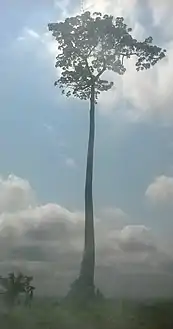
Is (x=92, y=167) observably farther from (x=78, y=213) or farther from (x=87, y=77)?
(x=87, y=77)

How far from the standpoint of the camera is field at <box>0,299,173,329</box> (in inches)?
103

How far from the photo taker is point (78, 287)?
2.71 metres

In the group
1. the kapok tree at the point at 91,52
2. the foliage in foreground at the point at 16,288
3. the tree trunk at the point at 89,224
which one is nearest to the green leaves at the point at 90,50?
the kapok tree at the point at 91,52

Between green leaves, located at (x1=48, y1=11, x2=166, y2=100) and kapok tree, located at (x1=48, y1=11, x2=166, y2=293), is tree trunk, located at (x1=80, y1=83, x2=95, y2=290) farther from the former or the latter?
green leaves, located at (x1=48, y1=11, x2=166, y2=100)

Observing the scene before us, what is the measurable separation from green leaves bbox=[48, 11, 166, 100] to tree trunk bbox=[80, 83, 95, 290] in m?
0.13

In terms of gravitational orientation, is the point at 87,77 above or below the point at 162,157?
above

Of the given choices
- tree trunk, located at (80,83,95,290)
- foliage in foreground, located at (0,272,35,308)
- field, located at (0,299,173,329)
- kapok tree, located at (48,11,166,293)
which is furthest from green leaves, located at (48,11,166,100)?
field, located at (0,299,173,329)

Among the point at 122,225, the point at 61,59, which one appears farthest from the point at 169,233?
the point at 61,59

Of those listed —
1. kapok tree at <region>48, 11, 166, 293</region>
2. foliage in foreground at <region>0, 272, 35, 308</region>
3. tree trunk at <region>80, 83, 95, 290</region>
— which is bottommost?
foliage in foreground at <region>0, 272, 35, 308</region>

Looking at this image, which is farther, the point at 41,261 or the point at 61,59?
the point at 61,59

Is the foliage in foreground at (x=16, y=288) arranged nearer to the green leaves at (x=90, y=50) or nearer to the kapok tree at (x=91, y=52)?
the kapok tree at (x=91, y=52)

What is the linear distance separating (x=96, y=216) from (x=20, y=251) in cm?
43

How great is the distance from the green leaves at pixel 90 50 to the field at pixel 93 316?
111 cm

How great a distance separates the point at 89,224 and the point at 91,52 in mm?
928
